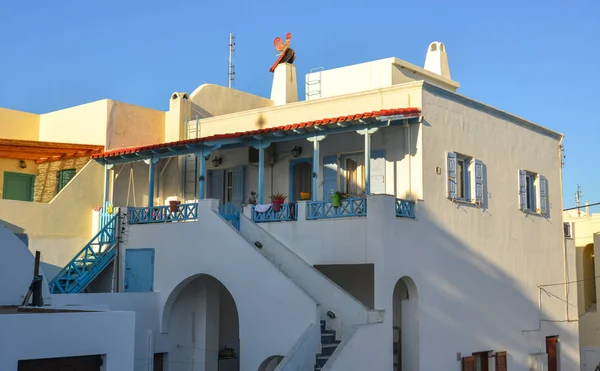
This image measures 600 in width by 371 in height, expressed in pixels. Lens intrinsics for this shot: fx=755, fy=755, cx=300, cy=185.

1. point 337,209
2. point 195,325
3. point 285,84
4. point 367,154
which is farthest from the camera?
point 285,84

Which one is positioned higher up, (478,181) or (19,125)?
Answer: (19,125)

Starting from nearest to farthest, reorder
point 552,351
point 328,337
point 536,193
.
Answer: point 328,337
point 552,351
point 536,193

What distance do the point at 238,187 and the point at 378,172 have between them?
200 inches

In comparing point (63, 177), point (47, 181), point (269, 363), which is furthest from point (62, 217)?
point (269, 363)

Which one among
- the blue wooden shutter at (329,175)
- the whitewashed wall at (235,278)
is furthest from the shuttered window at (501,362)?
the whitewashed wall at (235,278)

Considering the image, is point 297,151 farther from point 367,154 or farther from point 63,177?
point 63,177

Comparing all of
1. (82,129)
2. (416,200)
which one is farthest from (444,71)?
(82,129)

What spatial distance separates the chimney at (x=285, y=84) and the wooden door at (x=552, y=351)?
11.4 metres

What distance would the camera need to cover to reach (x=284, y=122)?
874 inches

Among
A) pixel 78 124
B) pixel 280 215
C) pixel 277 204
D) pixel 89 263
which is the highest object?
pixel 78 124

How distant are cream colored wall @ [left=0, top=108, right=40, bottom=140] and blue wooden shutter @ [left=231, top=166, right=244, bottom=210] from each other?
8193mm

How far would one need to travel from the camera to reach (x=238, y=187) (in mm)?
22938

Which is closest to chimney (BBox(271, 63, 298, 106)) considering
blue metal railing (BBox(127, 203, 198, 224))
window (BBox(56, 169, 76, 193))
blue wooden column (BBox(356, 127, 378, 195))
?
blue metal railing (BBox(127, 203, 198, 224))

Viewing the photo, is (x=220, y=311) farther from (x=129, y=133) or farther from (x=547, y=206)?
(x=547, y=206)
